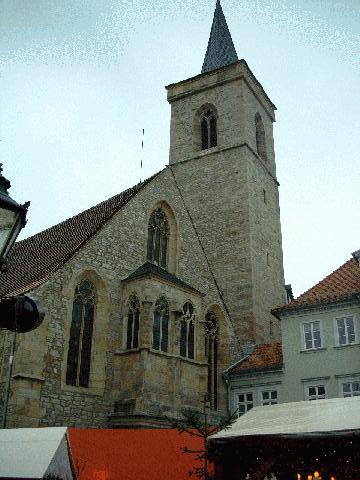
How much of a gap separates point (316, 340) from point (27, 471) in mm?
12093

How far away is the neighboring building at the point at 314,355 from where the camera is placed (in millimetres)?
17812

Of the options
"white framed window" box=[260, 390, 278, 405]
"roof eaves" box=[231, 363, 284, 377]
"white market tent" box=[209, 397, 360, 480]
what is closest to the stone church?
"roof eaves" box=[231, 363, 284, 377]

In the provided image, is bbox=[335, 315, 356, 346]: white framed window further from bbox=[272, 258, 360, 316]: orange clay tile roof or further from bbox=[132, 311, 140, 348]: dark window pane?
bbox=[132, 311, 140, 348]: dark window pane

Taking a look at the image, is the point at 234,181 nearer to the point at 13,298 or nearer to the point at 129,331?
the point at 129,331

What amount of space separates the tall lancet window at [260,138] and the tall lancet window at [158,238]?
474 inches

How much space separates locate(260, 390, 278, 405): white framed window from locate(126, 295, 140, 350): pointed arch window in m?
6.01

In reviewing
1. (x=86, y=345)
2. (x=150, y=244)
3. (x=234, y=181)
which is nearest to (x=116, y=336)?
(x=86, y=345)

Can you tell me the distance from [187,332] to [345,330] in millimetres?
5566

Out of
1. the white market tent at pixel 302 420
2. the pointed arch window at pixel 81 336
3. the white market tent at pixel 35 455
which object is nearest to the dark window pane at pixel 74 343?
the pointed arch window at pixel 81 336

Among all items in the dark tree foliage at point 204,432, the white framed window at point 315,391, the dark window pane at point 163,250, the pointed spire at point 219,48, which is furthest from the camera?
the pointed spire at point 219,48

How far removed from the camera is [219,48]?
34.7 metres

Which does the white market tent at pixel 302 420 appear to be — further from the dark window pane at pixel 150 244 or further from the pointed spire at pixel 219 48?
the pointed spire at pixel 219 48

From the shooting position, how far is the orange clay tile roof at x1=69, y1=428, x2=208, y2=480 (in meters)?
9.81

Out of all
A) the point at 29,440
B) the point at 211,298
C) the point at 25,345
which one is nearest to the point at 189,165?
the point at 211,298
